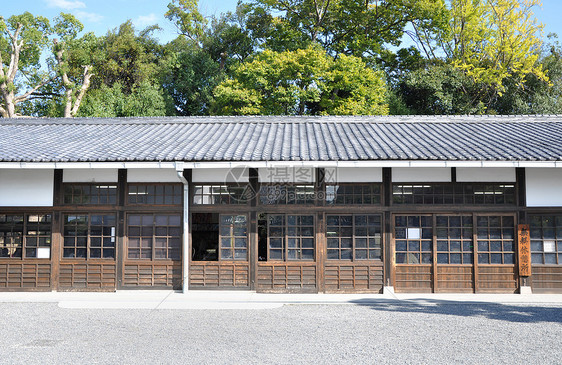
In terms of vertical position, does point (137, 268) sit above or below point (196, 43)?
below

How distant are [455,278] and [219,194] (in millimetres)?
6068

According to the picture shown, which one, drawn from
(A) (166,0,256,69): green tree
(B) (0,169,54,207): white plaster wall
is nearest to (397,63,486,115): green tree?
(A) (166,0,256,69): green tree

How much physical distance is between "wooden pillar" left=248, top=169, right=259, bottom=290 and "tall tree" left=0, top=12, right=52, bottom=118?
73.7 feet

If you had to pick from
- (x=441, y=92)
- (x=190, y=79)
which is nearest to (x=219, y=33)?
(x=190, y=79)

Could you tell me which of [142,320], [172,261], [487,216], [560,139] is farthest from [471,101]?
[142,320]

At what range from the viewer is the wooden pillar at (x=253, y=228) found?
10.3m

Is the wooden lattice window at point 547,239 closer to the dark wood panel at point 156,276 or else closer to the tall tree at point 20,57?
the dark wood panel at point 156,276

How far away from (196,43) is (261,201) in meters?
24.8

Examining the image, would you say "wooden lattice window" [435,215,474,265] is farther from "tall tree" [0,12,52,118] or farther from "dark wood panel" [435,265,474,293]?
"tall tree" [0,12,52,118]

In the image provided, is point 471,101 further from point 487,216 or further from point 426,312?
point 426,312

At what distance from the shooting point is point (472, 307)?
29.0ft

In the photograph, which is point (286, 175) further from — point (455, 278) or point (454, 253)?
point (455, 278)

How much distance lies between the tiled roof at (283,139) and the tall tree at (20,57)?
15091 mm

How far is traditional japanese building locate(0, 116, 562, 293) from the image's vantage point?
404 inches
